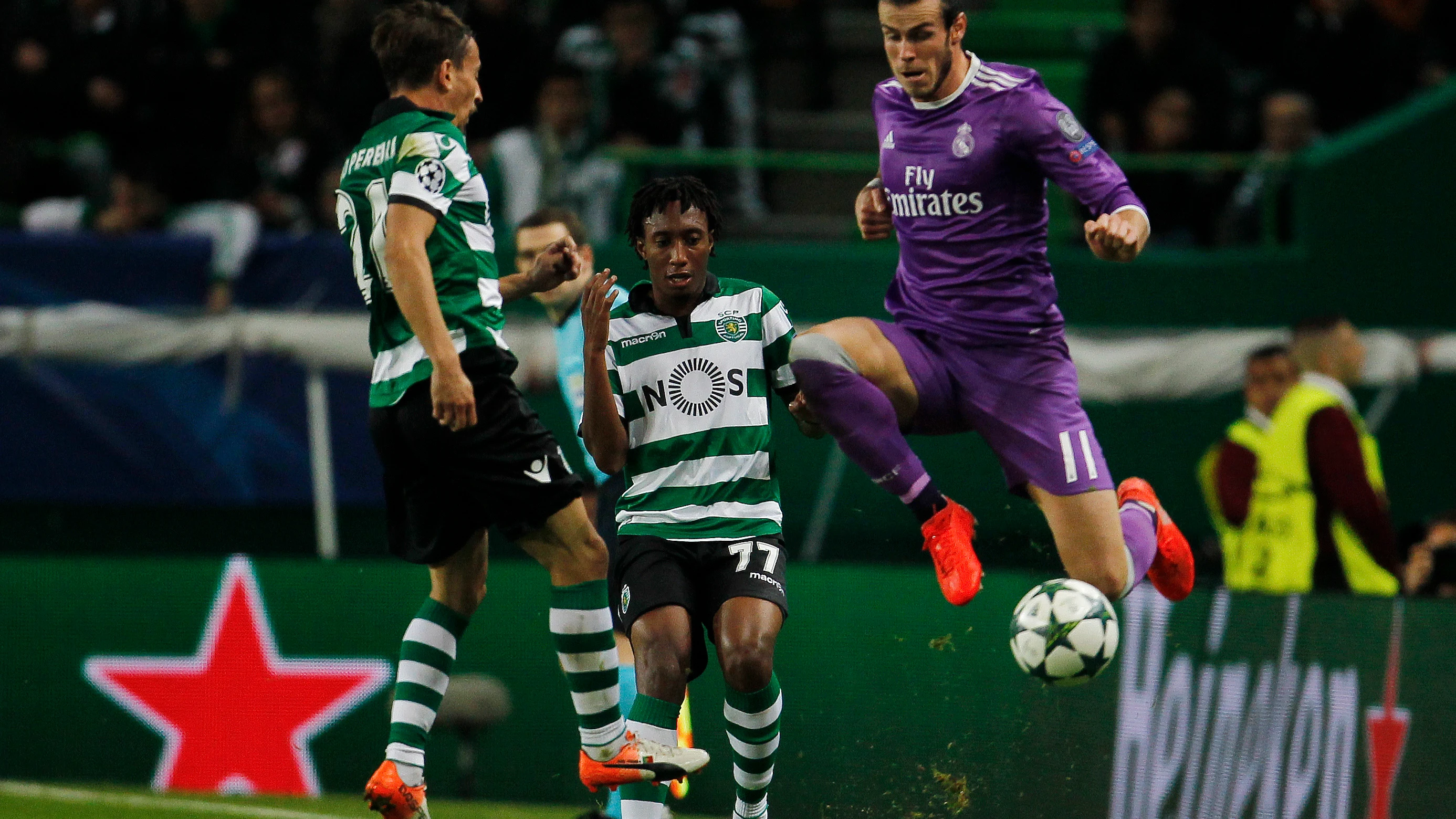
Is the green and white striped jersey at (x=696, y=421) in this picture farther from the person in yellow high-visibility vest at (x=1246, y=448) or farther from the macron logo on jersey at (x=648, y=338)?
the person in yellow high-visibility vest at (x=1246, y=448)

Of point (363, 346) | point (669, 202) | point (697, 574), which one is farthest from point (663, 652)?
point (363, 346)

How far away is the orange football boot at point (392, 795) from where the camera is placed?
5051mm

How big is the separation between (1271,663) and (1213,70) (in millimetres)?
4578

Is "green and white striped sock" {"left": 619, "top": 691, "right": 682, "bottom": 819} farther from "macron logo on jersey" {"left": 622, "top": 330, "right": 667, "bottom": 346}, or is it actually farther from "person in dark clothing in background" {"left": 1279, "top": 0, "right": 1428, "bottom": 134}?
"person in dark clothing in background" {"left": 1279, "top": 0, "right": 1428, "bottom": 134}

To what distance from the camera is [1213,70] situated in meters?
10.3

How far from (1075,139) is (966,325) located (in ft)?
2.30

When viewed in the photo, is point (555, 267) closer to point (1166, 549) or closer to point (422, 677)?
point (422, 677)

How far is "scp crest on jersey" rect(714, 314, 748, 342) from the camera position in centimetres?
523

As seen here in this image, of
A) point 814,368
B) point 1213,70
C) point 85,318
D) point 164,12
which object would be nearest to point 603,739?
point 814,368

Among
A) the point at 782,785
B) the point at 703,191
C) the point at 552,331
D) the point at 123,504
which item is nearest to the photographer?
the point at 703,191

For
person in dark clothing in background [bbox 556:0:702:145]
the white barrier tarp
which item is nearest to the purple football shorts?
the white barrier tarp

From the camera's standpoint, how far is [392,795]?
5055 mm

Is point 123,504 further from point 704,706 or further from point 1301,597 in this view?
point 1301,597

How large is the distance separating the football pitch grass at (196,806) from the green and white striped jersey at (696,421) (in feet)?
7.48
